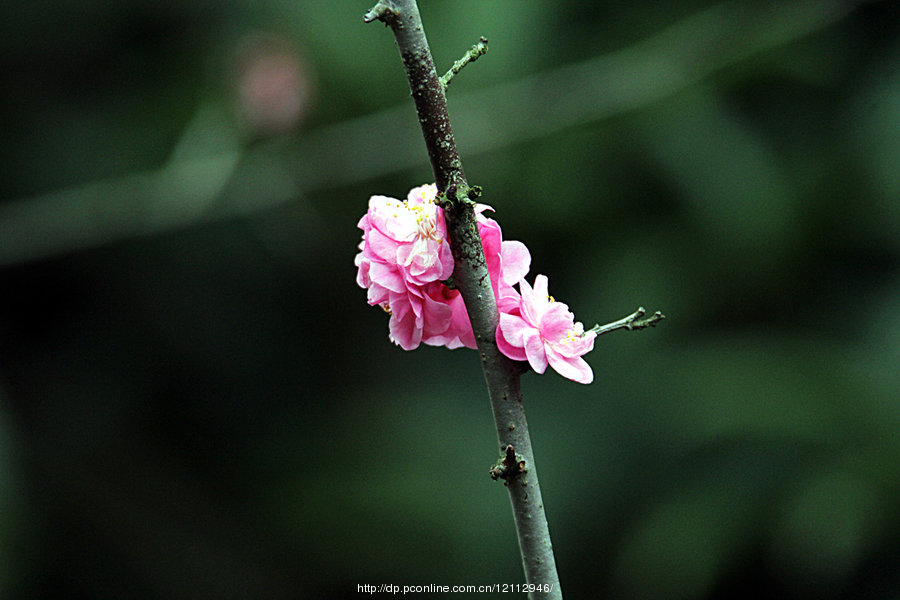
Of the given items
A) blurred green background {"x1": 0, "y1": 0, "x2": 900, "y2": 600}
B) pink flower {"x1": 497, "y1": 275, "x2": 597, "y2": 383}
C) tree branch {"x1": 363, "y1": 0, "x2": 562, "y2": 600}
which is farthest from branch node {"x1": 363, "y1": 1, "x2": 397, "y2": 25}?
blurred green background {"x1": 0, "y1": 0, "x2": 900, "y2": 600}

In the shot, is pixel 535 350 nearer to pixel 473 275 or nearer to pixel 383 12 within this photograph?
pixel 473 275

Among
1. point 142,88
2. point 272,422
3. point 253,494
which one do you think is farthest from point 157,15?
point 253,494

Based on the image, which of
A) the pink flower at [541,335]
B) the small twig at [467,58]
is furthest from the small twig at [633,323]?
the small twig at [467,58]

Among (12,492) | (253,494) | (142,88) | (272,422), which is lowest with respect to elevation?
(12,492)

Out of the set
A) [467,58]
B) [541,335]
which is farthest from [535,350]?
[467,58]

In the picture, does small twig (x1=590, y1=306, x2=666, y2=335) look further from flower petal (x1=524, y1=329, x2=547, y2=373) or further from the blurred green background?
the blurred green background

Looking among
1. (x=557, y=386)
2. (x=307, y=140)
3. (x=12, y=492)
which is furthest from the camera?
(x=557, y=386)

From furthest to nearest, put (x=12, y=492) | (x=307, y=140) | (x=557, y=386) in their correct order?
(x=557, y=386), (x=307, y=140), (x=12, y=492)

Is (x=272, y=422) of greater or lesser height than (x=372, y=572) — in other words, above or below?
above

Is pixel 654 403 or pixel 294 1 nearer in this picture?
pixel 654 403

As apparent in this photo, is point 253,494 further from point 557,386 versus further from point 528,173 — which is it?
point 528,173
